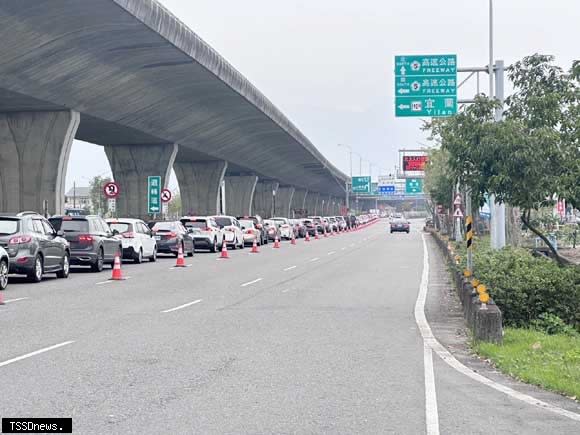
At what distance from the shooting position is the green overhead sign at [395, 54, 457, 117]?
32.8 m

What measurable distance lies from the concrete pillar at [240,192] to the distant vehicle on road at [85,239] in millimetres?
54989

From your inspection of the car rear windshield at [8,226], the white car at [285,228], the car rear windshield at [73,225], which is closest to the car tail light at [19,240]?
the car rear windshield at [8,226]

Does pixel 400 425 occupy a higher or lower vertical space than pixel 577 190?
lower

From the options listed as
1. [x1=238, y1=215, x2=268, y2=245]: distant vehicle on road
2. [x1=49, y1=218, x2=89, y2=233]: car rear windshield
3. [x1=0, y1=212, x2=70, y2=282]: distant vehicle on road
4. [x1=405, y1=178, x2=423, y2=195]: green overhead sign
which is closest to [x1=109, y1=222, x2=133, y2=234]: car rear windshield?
[x1=49, y1=218, x2=89, y2=233]: car rear windshield

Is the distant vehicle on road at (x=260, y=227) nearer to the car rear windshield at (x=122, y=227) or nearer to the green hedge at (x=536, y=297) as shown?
the car rear windshield at (x=122, y=227)

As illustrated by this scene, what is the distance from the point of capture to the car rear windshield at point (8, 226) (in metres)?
21.3

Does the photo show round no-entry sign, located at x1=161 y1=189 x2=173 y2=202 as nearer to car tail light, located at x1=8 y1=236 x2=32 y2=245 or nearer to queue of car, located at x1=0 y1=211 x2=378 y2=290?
queue of car, located at x1=0 y1=211 x2=378 y2=290

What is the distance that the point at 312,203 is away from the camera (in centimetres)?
14600

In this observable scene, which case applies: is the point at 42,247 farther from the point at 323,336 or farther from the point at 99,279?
the point at 323,336

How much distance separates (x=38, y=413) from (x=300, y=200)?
121672mm

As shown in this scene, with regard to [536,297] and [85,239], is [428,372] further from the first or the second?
[85,239]

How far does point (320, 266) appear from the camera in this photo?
29500 millimetres

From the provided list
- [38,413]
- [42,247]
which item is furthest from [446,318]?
[42,247]

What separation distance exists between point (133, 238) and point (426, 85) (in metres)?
11.8
